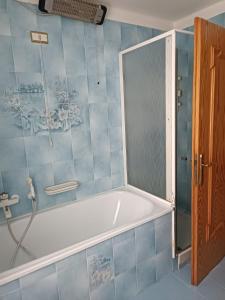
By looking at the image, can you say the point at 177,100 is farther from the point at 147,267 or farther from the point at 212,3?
the point at 147,267

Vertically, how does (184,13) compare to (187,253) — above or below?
above

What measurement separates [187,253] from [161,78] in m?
1.52

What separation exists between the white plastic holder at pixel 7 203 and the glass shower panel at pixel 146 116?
3.69 feet

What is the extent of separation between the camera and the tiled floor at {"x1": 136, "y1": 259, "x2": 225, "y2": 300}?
159 cm

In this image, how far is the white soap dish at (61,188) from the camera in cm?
185

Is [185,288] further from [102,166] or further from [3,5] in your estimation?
[3,5]

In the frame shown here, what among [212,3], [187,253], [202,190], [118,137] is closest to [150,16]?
[212,3]

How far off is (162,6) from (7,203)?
2.20m

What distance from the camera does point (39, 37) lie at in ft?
5.61

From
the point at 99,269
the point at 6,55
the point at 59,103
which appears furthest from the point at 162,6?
the point at 99,269

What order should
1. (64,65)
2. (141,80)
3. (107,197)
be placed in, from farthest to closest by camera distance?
(107,197), (141,80), (64,65)

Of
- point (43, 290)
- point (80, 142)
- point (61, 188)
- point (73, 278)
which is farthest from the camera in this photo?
point (80, 142)

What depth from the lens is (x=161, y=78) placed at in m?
1.76

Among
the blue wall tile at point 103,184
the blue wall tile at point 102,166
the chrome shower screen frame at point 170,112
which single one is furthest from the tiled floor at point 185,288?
the blue wall tile at point 102,166
